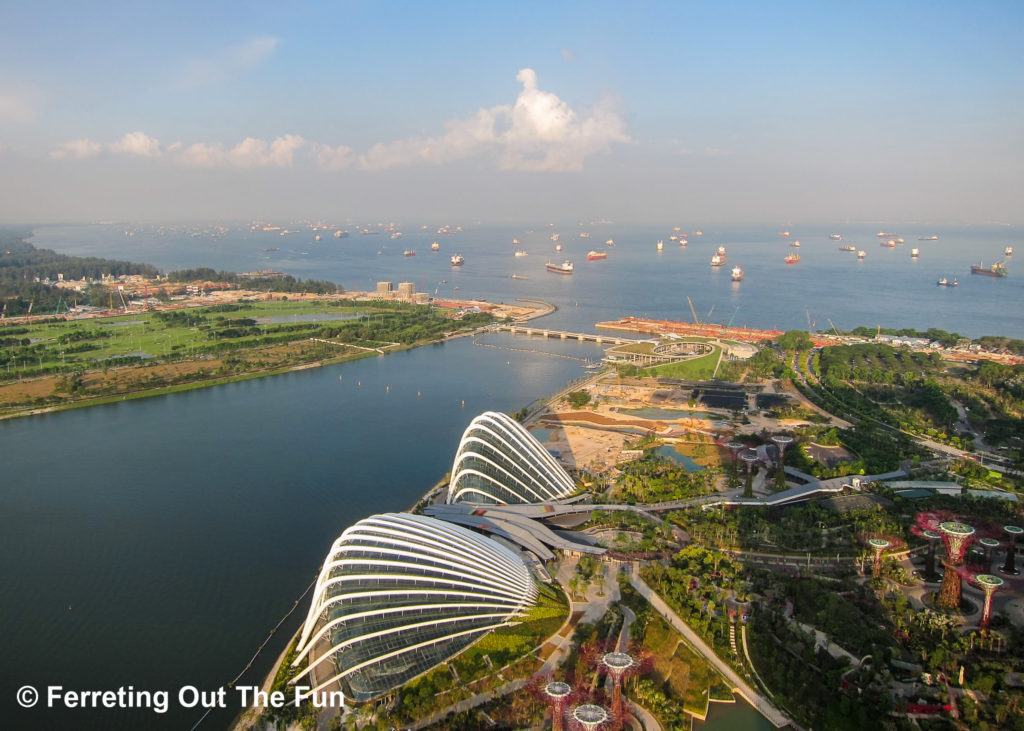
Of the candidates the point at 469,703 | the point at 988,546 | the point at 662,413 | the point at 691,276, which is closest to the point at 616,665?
the point at 469,703

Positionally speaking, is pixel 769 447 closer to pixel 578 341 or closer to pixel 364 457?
pixel 364 457

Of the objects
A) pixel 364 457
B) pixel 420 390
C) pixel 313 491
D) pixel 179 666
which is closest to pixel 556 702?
pixel 179 666

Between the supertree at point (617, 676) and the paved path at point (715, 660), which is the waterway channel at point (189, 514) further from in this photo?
the supertree at point (617, 676)

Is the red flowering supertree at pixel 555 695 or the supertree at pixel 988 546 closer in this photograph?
the red flowering supertree at pixel 555 695

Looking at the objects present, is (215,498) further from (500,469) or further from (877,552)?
(877,552)

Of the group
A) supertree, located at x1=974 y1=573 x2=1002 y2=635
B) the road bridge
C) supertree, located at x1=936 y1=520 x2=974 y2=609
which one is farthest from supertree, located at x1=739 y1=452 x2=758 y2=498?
the road bridge

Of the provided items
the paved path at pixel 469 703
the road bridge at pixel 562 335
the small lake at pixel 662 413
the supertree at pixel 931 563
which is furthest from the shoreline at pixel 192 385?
the supertree at pixel 931 563
